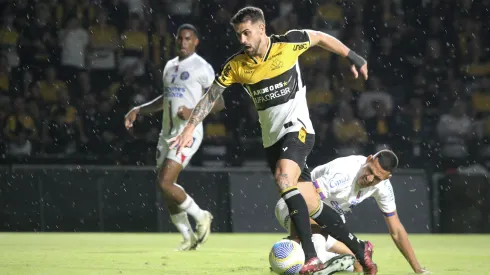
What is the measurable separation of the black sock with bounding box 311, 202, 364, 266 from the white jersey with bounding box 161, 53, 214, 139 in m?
3.90

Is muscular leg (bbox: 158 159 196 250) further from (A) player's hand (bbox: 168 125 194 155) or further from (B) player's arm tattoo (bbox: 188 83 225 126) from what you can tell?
(A) player's hand (bbox: 168 125 194 155)

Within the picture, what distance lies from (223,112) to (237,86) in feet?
1.58

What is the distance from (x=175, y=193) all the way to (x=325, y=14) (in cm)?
627

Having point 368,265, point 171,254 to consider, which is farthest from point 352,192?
point 171,254

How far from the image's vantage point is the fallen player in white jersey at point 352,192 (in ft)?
25.1

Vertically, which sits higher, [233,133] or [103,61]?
[103,61]

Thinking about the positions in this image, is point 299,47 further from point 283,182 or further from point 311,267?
point 311,267

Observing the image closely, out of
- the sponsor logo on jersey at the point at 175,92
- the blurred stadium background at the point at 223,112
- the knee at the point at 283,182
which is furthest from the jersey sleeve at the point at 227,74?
the blurred stadium background at the point at 223,112

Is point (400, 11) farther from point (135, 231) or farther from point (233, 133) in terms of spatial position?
point (135, 231)

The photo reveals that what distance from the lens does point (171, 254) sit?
979 cm

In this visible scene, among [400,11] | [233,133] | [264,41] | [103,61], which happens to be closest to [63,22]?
[103,61]

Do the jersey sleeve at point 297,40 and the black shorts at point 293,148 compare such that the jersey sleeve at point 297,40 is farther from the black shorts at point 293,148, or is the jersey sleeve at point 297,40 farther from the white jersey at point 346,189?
the white jersey at point 346,189

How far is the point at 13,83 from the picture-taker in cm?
1534

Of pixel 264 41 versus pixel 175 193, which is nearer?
pixel 264 41
